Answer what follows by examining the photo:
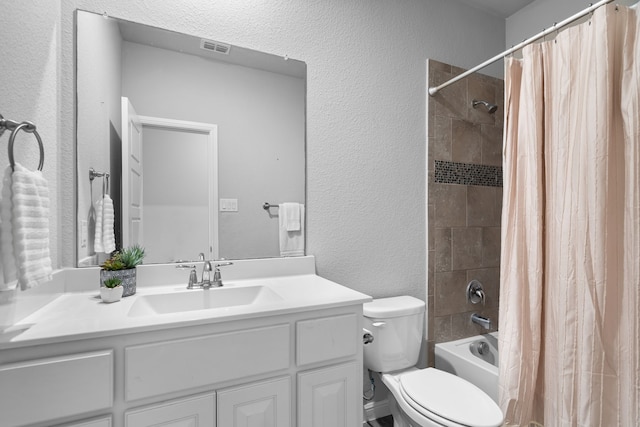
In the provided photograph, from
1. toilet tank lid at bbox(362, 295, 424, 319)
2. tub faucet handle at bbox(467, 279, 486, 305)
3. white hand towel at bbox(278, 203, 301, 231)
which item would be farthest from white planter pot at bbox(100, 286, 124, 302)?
tub faucet handle at bbox(467, 279, 486, 305)

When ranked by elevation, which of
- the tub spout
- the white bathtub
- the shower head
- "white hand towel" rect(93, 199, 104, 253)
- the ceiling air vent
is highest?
the ceiling air vent

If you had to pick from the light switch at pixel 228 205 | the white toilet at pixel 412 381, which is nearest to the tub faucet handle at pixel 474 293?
the white toilet at pixel 412 381

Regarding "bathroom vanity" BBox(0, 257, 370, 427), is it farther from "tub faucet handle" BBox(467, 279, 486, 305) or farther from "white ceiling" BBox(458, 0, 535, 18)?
"white ceiling" BBox(458, 0, 535, 18)

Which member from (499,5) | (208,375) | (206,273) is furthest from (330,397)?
(499,5)

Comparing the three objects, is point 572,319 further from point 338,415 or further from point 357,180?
point 357,180

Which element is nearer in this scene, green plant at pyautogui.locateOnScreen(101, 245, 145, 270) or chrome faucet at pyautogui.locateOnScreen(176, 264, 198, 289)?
green plant at pyautogui.locateOnScreen(101, 245, 145, 270)

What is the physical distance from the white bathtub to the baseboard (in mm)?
414

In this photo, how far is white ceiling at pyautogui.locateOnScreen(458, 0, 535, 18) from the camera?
7.27 feet

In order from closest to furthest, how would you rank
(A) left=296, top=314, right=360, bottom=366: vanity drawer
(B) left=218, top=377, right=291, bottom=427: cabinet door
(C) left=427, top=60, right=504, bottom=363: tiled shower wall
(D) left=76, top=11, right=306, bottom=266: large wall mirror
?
(B) left=218, top=377, right=291, bottom=427: cabinet door < (A) left=296, top=314, right=360, bottom=366: vanity drawer < (D) left=76, top=11, right=306, bottom=266: large wall mirror < (C) left=427, top=60, right=504, bottom=363: tiled shower wall

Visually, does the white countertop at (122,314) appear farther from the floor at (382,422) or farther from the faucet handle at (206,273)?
the floor at (382,422)

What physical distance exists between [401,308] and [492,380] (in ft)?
1.93

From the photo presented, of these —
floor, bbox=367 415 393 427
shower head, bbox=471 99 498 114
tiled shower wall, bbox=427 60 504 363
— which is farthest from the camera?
shower head, bbox=471 99 498 114

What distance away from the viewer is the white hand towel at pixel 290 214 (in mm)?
1650

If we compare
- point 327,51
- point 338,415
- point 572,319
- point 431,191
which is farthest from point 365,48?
point 338,415
